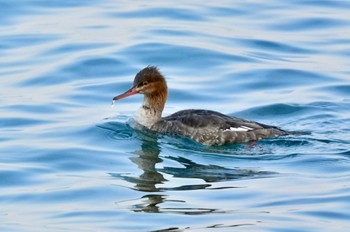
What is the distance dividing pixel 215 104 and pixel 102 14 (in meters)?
5.49

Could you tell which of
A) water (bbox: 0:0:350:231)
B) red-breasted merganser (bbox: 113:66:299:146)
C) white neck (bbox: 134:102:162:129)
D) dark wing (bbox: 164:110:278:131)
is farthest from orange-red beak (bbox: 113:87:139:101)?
dark wing (bbox: 164:110:278:131)

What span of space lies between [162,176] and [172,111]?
146 inches

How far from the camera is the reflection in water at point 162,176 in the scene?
10570 millimetres

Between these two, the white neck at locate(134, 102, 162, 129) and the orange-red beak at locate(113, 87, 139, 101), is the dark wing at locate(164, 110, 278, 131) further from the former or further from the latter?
the orange-red beak at locate(113, 87, 139, 101)

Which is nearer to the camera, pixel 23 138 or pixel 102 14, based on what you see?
pixel 23 138

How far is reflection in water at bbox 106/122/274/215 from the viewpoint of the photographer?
10570 mm

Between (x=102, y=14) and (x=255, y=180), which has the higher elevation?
(x=102, y=14)

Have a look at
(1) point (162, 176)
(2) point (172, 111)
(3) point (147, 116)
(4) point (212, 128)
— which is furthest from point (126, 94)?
(1) point (162, 176)

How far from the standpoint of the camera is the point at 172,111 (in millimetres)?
15609

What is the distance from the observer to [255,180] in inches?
455

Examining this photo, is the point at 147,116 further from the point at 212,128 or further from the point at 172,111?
the point at 172,111

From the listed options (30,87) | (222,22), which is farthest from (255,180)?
(222,22)

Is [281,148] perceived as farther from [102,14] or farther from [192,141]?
[102,14]

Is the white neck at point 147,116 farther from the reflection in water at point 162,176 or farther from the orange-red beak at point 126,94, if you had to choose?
the reflection in water at point 162,176
